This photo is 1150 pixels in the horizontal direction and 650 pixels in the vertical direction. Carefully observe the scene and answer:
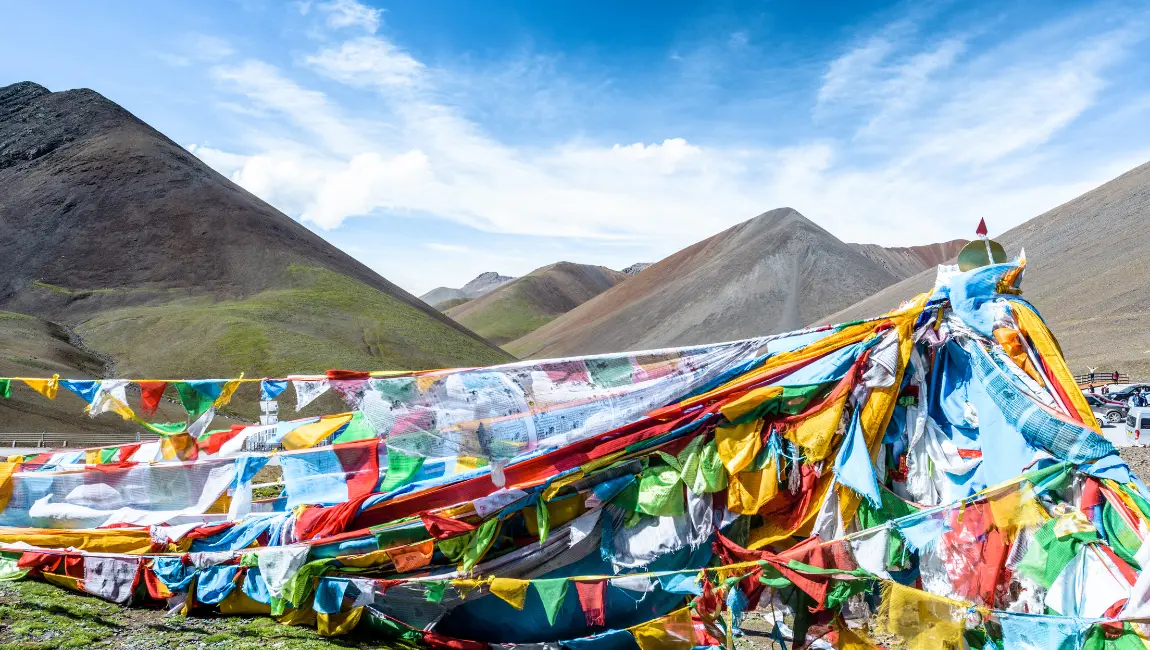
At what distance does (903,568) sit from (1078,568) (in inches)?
53.6

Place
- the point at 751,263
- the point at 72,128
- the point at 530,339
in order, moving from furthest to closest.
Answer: the point at 530,339 → the point at 751,263 → the point at 72,128

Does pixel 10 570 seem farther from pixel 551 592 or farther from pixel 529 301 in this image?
pixel 529 301

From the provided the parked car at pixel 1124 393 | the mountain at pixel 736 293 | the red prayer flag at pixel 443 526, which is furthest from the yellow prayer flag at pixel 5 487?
the mountain at pixel 736 293

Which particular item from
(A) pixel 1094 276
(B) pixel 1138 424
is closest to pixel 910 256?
(A) pixel 1094 276

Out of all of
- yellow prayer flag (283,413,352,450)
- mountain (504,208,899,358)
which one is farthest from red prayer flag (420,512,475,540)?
mountain (504,208,899,358)

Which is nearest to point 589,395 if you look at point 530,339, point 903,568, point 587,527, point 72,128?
point 587,527

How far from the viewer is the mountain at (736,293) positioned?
76000mm

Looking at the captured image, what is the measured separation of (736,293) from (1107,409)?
59.6 metres

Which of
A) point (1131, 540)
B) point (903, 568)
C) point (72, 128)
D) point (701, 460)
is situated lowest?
point (903, 568)

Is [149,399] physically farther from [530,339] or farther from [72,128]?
[530,339]

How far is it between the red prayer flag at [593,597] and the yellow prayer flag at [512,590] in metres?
0.53

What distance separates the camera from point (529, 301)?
153125 mm

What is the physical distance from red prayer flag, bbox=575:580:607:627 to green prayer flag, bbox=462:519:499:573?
0.99 meters

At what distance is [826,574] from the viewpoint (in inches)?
263
